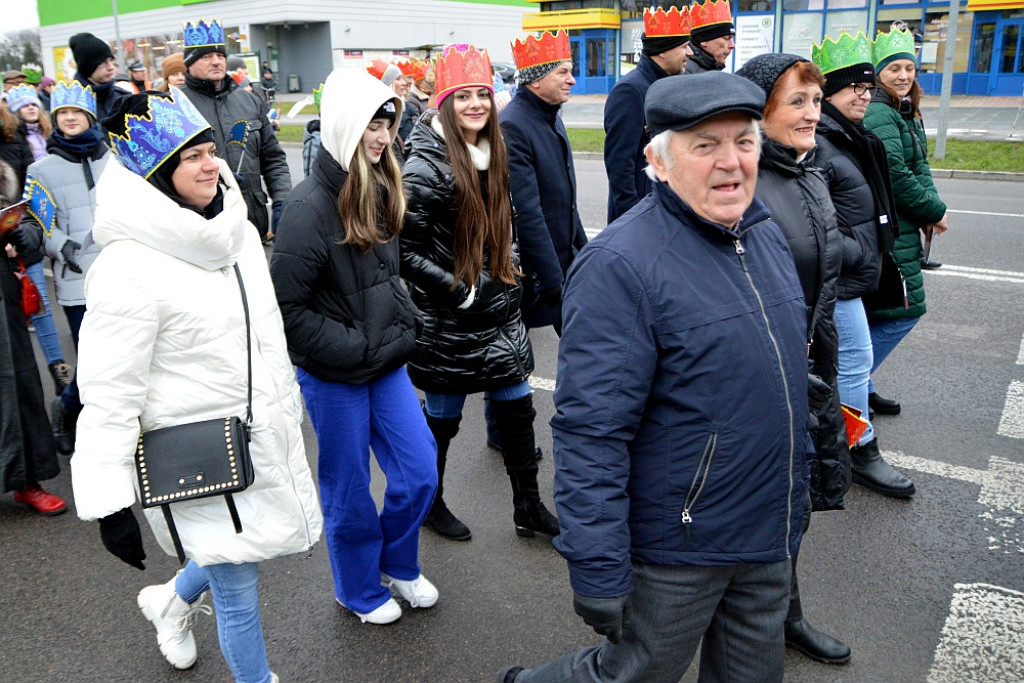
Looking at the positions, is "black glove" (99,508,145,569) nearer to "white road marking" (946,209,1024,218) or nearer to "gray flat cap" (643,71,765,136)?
"gray flat cap" (643,71,765,136)

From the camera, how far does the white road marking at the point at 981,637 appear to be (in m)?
3.11

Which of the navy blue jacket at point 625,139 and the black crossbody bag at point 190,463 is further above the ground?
the navy blue jacket at point 625,139

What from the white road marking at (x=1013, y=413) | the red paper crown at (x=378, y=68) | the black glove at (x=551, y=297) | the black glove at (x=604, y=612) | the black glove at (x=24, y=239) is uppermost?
the red paper crown at (x=378, y=68)

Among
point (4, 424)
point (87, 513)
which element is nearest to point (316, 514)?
point (87, 513)

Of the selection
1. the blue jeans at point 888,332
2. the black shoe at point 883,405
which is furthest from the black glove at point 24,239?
the black shoe at point 883,405

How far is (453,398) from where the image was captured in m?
4.05

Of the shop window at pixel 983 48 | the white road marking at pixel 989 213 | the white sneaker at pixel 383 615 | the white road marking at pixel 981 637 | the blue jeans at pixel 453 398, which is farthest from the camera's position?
the shop window at pixel 983 48

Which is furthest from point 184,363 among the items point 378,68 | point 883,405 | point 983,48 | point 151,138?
point 983,48

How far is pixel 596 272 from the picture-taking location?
2.18 metres

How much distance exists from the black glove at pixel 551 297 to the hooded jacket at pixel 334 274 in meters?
1.21

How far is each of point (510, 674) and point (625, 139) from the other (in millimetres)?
3293

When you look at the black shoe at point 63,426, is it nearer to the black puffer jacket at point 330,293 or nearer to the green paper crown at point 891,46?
the black puffer jacket at point 330,293

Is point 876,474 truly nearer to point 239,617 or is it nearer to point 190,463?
point 239,617

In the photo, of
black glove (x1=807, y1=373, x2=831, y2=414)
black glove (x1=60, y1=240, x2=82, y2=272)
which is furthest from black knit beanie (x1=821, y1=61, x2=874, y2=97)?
black glove (x1=60, y1=240, x2=82, y2=272)
